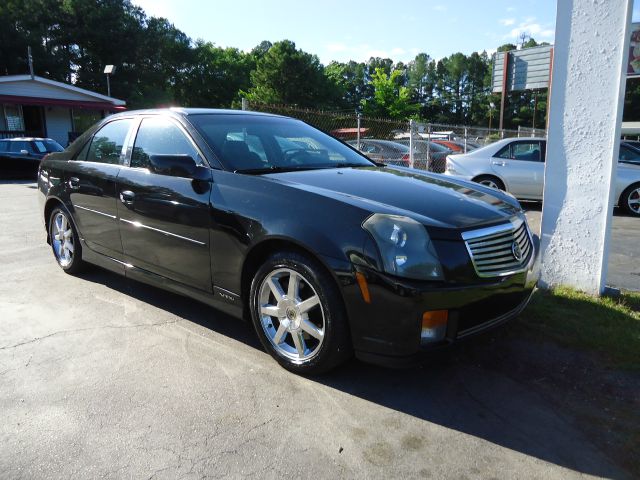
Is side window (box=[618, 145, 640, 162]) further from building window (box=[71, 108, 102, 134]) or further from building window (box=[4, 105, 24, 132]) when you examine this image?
building window (box=[71, 108, 102, 134])

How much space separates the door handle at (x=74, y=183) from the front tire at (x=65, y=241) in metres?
0.32

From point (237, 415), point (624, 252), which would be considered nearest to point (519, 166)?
point (624, 252)

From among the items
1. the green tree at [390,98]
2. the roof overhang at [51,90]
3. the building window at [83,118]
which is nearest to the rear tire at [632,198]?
the roof overhang at [51,90]

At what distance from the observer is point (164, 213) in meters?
3.67

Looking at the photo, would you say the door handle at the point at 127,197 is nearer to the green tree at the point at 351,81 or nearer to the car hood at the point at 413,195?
the car hood at the point at 413,195

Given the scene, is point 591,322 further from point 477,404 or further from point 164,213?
point 164,213

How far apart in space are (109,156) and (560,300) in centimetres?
399

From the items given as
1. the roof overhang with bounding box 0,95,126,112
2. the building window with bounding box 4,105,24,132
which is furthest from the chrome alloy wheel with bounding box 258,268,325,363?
the building window with bounding box 4,105,24,132

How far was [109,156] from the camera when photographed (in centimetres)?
444

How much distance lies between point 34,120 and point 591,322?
93.3 feet

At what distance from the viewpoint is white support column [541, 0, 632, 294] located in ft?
13.4

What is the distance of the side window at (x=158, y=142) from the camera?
3.77 m

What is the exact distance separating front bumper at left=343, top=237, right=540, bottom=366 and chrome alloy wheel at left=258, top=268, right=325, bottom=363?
0.27 meters

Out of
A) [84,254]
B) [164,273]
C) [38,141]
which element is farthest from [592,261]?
[38,141]
